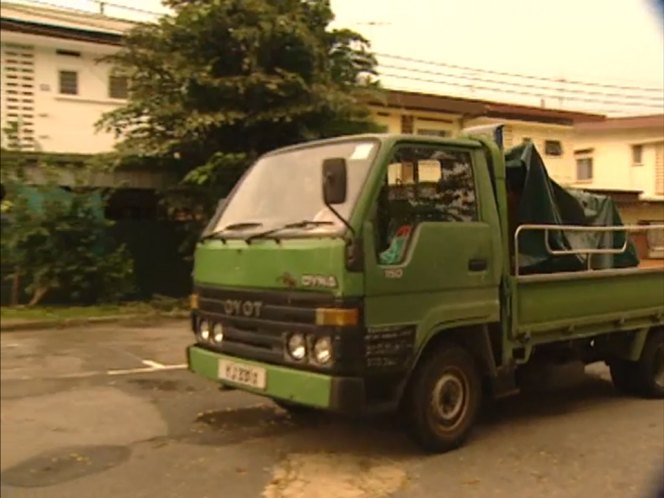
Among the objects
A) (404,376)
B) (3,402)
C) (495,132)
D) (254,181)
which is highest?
(495,132)

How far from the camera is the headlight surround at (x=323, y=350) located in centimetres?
391

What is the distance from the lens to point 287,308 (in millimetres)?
4109

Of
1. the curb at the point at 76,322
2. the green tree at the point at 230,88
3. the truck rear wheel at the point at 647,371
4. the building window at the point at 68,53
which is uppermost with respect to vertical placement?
the building window at the point at 68,53

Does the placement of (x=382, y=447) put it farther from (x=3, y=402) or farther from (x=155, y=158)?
(x=155, y=158)

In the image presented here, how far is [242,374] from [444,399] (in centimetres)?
123

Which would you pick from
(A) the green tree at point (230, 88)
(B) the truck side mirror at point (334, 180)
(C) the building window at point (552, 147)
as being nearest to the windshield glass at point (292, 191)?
(B) the truck side mirror at point (334, 180)

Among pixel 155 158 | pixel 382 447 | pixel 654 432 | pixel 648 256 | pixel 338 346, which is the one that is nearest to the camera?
pixel 338 346

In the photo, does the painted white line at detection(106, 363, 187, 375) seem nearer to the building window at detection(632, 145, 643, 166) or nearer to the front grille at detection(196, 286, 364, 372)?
the front grille at detection(196, 286, 364, 372)

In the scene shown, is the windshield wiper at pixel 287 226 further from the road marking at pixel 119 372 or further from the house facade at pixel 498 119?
the road marking at pixel 119 372

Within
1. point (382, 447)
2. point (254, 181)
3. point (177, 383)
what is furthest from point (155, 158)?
point (382, 447)

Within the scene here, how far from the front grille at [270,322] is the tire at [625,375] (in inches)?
120

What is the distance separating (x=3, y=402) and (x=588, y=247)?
4.93 m

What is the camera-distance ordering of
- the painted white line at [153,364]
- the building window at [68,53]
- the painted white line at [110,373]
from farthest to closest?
the building window at [68,53]
the painted white line at [153,364]
the painted white line at [110,373]

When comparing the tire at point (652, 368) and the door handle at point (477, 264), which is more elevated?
the door handle at point (477, 264)
